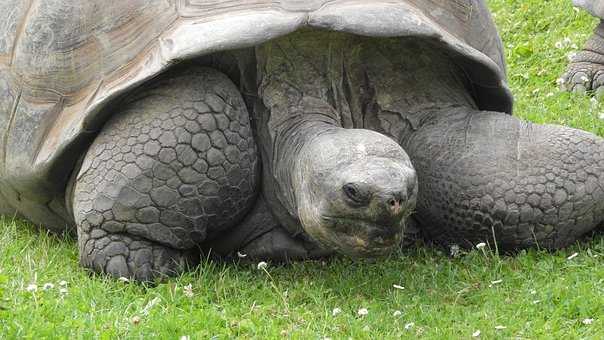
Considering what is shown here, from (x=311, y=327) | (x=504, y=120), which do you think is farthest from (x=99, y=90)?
(x=504, y=120)

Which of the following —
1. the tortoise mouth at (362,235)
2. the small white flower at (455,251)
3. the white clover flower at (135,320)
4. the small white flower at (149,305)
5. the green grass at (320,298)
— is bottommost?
the small white flower at (455,251)

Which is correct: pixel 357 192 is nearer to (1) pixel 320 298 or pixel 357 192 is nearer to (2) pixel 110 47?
(1) pixel 320 298

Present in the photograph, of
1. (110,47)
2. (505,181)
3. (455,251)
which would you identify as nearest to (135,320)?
(110,47)

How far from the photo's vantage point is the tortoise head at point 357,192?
3912 mm

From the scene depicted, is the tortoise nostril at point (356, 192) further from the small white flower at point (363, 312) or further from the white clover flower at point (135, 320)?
the white clover flower at point (135, 320)

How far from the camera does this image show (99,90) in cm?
460

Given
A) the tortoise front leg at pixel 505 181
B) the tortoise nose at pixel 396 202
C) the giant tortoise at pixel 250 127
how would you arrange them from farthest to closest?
1. the tortoise front leg at pixel 505 181
2. the giant tortoise at pixel 250 127
3. the tortoise nose at pixel 396 202

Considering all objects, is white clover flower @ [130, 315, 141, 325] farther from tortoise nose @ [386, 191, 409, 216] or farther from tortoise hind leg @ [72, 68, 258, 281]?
tortoise nose @ [386, 191, 409, 216]

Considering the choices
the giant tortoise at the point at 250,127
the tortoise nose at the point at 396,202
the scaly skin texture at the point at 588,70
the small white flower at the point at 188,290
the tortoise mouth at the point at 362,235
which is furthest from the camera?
the scaly skin texture at the point at 588,70

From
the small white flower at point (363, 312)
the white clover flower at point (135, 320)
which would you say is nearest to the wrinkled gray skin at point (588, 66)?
the small white flower at point (363, 312)

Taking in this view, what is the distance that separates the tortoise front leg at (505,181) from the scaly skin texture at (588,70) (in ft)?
8.38

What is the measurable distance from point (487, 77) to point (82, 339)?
2110 mm

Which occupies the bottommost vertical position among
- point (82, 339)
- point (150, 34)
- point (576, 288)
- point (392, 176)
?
point (576, 288)

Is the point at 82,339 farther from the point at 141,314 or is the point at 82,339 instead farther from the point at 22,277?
the point at 22,277
